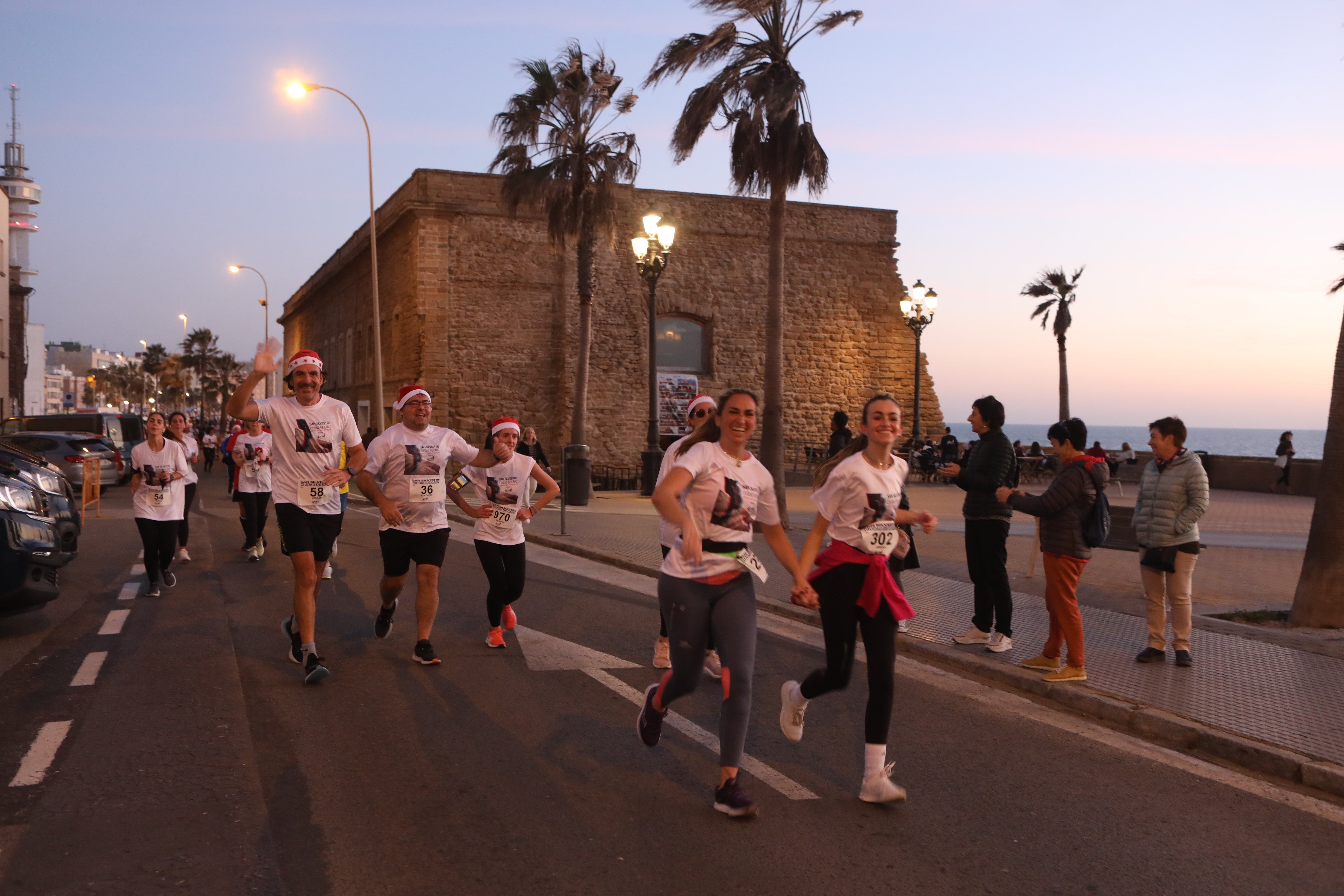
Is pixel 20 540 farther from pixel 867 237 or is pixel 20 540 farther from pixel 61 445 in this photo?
pixel 867 237

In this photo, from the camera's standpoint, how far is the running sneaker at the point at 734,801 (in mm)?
4512

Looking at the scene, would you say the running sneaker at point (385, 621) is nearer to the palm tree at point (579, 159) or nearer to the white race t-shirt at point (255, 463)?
the white race t-shirt at point (255, 463)

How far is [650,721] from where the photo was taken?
16.5ft

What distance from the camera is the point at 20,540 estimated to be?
7.62 metres

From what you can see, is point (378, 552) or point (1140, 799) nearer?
point (1140, 799)

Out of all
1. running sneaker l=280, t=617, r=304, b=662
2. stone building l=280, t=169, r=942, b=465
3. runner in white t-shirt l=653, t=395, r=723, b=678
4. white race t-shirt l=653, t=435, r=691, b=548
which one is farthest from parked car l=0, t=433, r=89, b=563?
stone building l=280, t=169, r=942, b=465

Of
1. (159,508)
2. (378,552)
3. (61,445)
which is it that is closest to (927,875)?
(159,508)

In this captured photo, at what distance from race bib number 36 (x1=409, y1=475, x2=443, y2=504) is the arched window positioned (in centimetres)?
2636

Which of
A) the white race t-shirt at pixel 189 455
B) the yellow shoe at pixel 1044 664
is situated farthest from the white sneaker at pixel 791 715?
the white race t-shirt at pixel 189 455

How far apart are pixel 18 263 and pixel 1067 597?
116 metres

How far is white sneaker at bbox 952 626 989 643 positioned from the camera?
8.23 m

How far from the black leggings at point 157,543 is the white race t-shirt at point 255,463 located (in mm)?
2102

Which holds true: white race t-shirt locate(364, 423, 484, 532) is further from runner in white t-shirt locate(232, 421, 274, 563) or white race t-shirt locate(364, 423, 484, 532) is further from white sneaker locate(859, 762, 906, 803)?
runner in white t-shirt locate(232, 421, 274, 563)

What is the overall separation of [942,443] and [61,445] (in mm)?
23494
